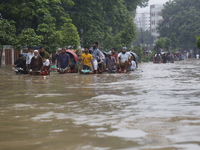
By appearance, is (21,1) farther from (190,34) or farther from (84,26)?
(190,34)

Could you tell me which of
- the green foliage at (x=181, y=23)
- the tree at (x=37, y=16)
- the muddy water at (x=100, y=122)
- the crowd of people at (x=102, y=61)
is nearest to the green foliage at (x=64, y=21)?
the tree at (x=37, y=16)

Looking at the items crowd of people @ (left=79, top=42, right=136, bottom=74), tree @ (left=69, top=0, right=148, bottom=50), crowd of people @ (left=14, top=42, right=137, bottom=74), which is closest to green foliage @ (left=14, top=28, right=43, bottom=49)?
crowd of people @ (left=14, top=42, right=137, bottom=74)

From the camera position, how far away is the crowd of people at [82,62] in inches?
959

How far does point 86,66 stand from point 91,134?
19.0 meters

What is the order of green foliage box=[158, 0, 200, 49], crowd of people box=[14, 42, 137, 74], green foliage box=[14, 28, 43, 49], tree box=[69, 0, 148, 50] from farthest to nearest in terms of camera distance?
green foliage box=[158, 0, 200, 49], tree box=[69, 0, 148, 50], green foliage box=[14, 28, 43, 49], crowd of people box=[14, 42, 137, 74]

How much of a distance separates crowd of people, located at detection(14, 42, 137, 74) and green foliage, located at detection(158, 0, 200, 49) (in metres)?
67.6

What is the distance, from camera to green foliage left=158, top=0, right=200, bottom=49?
9700 cm

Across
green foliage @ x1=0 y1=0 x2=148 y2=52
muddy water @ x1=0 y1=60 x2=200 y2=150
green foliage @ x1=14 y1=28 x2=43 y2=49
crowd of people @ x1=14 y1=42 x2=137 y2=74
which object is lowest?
muddy water @ x1=0 y1=60 x2=200 y2=150

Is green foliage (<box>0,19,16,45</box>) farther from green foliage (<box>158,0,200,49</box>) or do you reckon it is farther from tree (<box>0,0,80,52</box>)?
green foliage (<box>158,0,200,49</box>)

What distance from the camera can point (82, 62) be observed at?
26000 mm

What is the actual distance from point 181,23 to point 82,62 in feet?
259

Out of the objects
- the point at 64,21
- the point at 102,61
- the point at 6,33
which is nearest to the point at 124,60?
the point at 102,61

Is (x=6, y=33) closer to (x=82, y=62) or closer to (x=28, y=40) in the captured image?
(x=28, y=40)

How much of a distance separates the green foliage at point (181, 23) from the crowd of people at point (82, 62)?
67.6 metres
